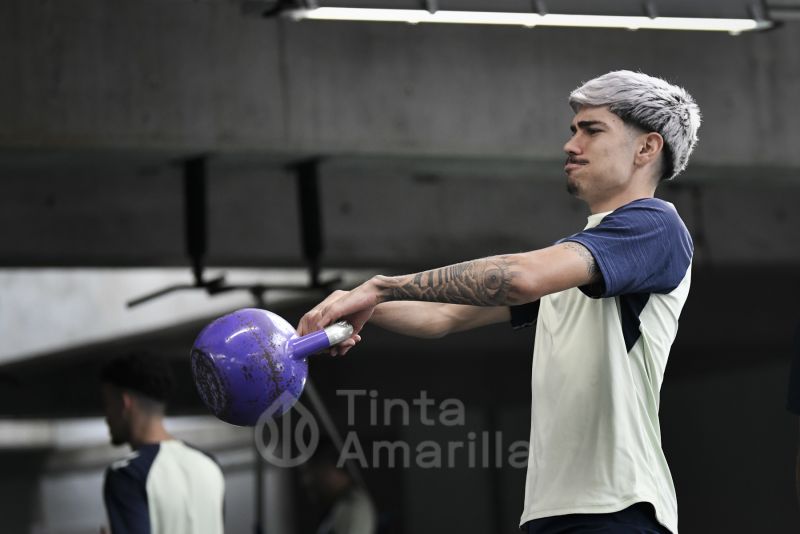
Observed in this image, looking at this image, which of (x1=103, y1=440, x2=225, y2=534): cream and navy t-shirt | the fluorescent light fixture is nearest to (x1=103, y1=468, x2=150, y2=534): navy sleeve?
(x1=103, y1=440, x2=225, y2=534): cream and navy t-shirt

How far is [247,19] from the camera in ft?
20.0

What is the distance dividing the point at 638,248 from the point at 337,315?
0.57 meters

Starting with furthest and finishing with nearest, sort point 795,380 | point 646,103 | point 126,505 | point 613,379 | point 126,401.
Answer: point 126,401
point 126,505
point 795,380
point 646,103
point 613,379

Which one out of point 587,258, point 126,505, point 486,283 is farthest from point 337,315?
point 126,505

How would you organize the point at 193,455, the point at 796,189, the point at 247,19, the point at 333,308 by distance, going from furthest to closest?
the point at 796,189 < the point at 247,19 < the point at 193,455 < the point at 333,308

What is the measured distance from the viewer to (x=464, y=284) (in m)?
2.36

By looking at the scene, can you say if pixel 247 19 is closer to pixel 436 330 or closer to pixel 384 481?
pixel 384 481

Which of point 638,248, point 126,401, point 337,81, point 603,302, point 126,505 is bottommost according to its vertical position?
point 126,505

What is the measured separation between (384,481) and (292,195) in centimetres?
169

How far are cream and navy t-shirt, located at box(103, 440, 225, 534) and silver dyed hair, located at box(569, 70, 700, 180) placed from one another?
2.09m

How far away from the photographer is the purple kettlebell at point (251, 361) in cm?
235

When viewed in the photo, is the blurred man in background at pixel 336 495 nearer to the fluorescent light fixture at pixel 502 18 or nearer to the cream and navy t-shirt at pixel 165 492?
the cream and navy t-shirt at pixel 165 492

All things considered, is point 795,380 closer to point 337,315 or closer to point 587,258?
point 587,258

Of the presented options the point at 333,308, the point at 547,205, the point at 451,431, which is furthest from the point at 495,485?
the point at 333,308
